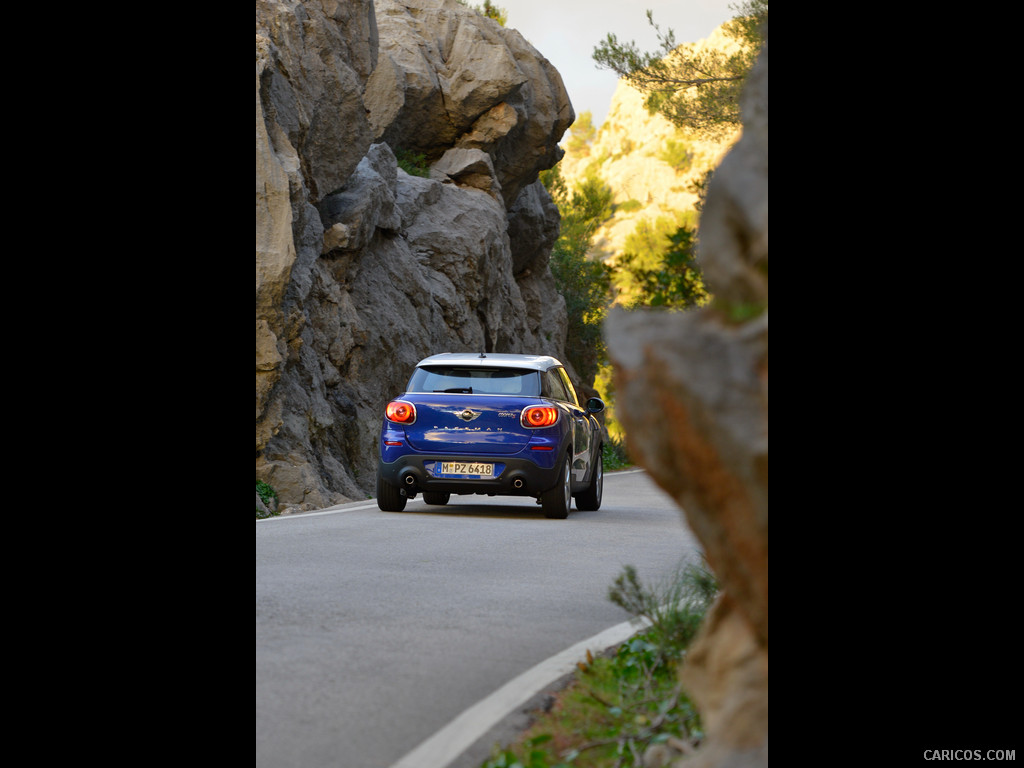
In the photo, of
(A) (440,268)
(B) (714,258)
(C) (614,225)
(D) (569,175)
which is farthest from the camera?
(D) (569,175)

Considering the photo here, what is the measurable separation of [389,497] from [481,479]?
130cm

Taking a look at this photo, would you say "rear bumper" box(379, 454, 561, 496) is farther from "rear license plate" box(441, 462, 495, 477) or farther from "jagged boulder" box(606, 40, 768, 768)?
"jagged boulder" box(606, 40, 768, 768)

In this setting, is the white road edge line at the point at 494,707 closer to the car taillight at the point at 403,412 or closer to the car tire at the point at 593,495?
the car taillight at the point at 403,412

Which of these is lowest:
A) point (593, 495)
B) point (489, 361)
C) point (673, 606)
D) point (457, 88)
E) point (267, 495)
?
point (267, 495)

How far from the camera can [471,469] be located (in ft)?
42.3

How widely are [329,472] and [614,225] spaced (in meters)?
98.9

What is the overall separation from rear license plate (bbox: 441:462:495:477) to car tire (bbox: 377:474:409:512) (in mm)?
909

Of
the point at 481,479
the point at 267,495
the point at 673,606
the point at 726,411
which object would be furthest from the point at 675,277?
the point at 267,495

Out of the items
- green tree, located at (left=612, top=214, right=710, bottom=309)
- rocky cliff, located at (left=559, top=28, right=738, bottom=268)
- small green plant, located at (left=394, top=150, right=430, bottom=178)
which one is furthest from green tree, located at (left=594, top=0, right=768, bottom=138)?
rocky cliff, located at (left=559, top=28, right=738, bottom=268)

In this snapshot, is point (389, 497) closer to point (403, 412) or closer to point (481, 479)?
point (403, 412)
